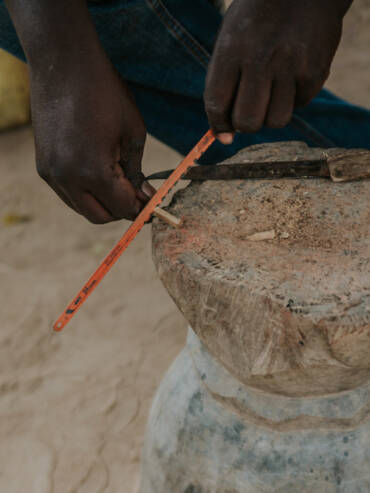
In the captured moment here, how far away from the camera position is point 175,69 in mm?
1488

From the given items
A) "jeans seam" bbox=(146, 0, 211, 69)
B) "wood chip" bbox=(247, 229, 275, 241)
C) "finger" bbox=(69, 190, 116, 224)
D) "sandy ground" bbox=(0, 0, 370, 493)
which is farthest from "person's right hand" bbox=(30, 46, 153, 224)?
"sandy ground" bbox=(0, 0, 370, 493)

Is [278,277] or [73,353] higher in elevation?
[278,277]

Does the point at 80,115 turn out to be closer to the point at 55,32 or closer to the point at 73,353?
the point at 55,32

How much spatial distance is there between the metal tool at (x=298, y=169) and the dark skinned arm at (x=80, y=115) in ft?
0.47

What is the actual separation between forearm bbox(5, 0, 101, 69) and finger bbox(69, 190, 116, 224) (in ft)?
0.75

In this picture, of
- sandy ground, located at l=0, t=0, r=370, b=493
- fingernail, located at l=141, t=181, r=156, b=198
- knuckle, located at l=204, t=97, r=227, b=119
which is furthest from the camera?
sandy ground, located at l=0, t=0, r=370, b=493

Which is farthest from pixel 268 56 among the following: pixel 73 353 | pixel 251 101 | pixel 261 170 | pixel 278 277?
pixel 73 353

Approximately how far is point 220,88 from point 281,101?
10cm

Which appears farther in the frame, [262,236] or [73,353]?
[73,353]

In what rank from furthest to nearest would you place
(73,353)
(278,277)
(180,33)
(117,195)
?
(73,353) < (180,33) < (117,195) < (278,277)

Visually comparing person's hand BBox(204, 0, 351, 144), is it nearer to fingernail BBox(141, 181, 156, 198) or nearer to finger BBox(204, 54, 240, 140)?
finger BBox(204, 54, 240, 140)

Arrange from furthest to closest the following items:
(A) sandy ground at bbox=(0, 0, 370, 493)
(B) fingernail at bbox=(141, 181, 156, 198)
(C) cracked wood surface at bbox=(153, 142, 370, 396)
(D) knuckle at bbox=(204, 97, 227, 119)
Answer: (A) sandy ground at bbox=(0, 0, 370, 493), (B) fingernail at bbox=(141, 181, 156, 198), (D) knuckle at bbox=(204, 97, 227, 119), (C) cracked wood surface at bbox=(153, 142, 370, 396)

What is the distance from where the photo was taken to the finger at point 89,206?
936mm

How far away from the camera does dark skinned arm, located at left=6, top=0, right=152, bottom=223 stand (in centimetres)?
91
